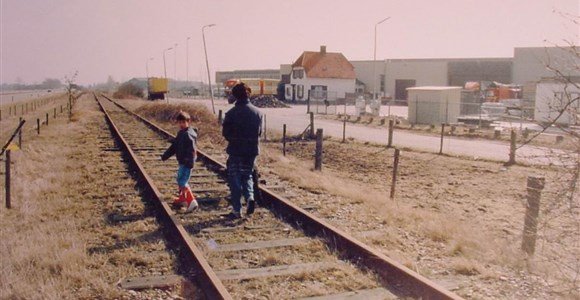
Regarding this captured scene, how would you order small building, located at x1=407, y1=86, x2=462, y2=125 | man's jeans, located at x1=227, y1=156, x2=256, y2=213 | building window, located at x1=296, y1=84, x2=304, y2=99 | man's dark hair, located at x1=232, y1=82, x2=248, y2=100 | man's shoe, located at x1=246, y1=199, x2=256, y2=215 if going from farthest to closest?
building window, located at x1=296, y1=84, x2=304, y2=99 → small building, located at x1=407, y1=86, x2=462, y2=125 → man's shoe, located at x1=246, y1=199, x2=256, y2=215 → man's jeans, located at x1=227, y1=156, x2=256, y2=213 → man's dark hair, located at x1=232, y1=82, x2=248, y2=100

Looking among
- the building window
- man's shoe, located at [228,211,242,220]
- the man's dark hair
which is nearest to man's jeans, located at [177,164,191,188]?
man's shoe, located at [228,211,242,220]

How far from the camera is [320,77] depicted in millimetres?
66000

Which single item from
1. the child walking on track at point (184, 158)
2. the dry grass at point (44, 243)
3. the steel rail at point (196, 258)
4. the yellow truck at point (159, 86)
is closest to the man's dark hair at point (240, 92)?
the child walking on track at point (184, 158)

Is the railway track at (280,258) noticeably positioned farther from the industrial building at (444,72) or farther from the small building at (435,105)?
the industrial building at (444,72)

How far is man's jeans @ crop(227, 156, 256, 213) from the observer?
7059 mm

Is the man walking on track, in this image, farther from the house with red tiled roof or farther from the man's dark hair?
the house with red tiled roof

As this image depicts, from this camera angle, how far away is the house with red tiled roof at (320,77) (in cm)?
6550

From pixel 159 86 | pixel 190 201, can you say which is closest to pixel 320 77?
pixel 159 86

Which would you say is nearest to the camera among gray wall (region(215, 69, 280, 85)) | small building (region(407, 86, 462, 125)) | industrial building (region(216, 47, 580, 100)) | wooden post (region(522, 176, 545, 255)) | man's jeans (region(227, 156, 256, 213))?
wooden post (region(522, 176, 545, 255))

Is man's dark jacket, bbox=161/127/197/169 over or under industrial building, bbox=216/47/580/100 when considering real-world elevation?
under

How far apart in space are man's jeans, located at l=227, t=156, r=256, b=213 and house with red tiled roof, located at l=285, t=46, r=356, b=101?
5721cm

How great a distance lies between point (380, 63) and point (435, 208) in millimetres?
68606

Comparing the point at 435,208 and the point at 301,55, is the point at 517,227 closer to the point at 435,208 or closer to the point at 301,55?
the point at 435,208

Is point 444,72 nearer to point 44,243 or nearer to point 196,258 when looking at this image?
point 44,243
